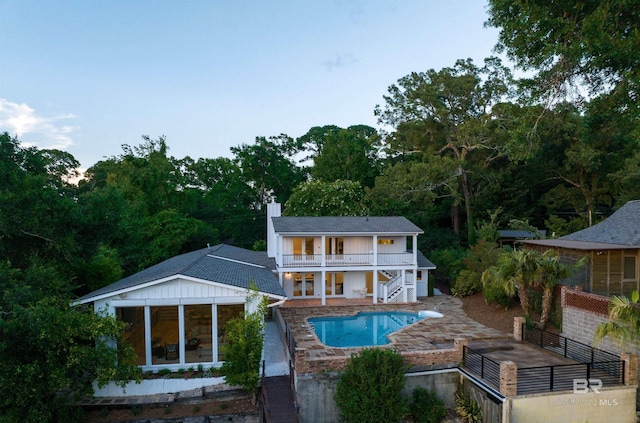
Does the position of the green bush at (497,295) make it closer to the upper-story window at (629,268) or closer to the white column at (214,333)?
the upper-story window at (629,268)

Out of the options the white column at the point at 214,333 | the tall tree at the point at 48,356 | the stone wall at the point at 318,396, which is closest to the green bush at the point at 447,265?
the stone wall at the point at 318,396

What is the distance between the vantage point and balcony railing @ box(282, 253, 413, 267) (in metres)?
20.6

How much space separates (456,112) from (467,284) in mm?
18962

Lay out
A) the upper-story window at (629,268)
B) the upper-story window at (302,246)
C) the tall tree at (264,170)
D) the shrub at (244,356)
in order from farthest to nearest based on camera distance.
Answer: the tall tree at (264,170) → the upper-story window at (302,246) → the upper-story window at (629,268) → the shrub at (244,356)

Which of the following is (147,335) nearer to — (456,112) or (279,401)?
(279,401)

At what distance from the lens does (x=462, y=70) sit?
3266 cm

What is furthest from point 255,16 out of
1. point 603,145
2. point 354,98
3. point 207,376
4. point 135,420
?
point 603,145

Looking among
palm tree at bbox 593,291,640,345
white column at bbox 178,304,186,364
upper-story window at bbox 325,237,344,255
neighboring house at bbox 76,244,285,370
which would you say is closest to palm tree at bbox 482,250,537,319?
palm tree at bbox 593,291,640,345

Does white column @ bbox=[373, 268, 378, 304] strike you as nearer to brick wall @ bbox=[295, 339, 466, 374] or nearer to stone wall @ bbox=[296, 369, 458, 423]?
brick wall @ bbox=[295, 339, 466, 374]

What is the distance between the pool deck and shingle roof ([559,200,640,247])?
6.52m

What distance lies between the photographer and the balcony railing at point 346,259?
20.6 meters

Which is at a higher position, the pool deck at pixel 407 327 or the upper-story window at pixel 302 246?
the upper-story window at pixel 302 246

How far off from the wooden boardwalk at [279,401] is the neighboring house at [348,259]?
9345 mm

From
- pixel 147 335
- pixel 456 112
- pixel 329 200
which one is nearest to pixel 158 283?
pixel 147 335
